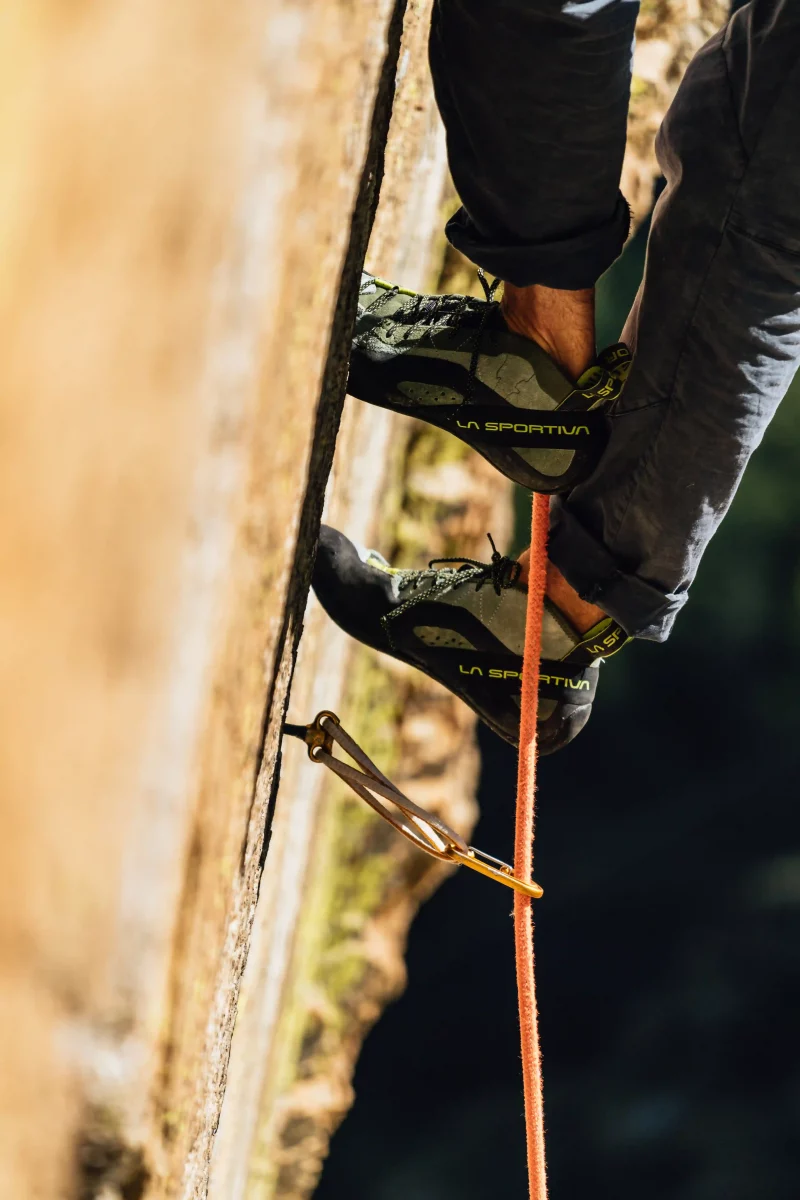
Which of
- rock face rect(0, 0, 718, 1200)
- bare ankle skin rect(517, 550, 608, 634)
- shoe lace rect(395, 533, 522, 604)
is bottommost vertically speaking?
rock face rect(0, 0, 718, 1200)

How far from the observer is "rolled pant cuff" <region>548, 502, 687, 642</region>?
0.80 m

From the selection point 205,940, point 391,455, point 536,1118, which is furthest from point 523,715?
point 391,455

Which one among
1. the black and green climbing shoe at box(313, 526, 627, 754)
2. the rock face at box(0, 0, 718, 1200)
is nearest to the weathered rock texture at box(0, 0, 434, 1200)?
the rock face at box(0, 0, 718, 1200)

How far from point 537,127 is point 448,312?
24 cm

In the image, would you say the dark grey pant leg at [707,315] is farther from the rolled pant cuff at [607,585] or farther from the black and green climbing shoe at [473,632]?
the black and green climbing shoe at [473,632]

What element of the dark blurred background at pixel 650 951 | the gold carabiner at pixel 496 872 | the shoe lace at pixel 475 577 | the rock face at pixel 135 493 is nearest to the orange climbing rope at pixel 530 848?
the gold carabiner at pixel 496 872

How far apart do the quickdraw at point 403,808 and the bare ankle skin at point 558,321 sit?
306 millimetres

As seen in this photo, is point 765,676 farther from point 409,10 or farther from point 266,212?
point 266,212

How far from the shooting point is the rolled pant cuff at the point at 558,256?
25.1 inches

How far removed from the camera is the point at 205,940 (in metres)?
0.45

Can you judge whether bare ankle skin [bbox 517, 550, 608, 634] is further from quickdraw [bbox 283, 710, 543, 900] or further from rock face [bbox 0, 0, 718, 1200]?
rock face [bbox 0, 0, 718, 1200]

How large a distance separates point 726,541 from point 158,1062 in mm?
1608

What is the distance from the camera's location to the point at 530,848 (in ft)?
2.63

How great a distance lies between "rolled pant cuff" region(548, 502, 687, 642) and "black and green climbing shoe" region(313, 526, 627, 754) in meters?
0.08
